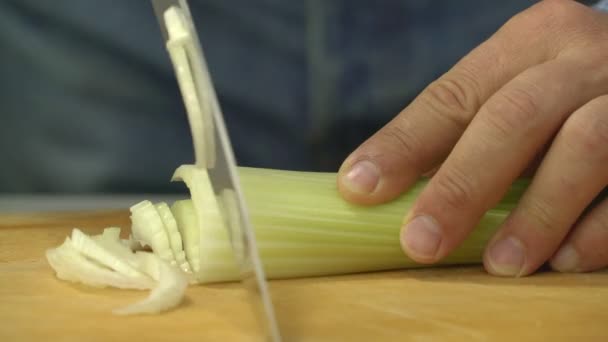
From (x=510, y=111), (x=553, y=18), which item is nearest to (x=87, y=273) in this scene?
(x=510, y=111)

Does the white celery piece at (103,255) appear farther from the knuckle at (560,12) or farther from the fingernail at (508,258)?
the knuckle at (560,12)

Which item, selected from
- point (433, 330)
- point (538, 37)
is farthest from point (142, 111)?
point (433, 330)

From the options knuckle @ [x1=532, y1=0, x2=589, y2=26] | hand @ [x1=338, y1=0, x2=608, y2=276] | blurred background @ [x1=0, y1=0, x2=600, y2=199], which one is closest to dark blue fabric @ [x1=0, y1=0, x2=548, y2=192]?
blurred background @ [x1=0, y1=0, x2=600, y2=199]

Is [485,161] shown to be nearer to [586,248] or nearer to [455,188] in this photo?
[455,188]

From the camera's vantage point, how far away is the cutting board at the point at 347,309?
0.83 metres

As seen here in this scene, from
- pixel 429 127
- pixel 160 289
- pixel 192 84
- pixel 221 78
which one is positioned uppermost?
pixel 221 78

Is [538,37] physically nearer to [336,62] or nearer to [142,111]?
[336,62]

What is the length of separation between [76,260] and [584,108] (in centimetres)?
75

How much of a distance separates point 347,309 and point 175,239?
0.29m

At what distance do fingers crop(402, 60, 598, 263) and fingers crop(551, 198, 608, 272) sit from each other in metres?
0.13

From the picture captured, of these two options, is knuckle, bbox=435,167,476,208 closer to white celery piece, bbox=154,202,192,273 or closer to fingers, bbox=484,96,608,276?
fingers, bbox=484,96,608,276

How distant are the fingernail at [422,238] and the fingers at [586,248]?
0.21 metres

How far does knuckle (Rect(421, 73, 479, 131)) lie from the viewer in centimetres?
113

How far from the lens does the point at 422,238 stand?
1024 millimetres
